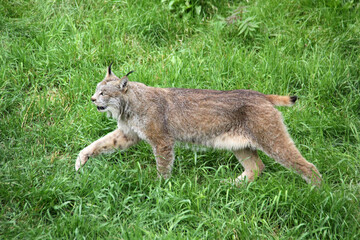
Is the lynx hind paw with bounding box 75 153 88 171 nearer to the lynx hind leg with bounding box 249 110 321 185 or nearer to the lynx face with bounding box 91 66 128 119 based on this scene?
the lynx face with bounding box 91 66 128 119

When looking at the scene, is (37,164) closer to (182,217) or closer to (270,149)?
(182,217)

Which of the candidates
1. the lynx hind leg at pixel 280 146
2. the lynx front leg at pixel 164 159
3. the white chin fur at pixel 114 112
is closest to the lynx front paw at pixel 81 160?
the white chin fur at pixel 114 112

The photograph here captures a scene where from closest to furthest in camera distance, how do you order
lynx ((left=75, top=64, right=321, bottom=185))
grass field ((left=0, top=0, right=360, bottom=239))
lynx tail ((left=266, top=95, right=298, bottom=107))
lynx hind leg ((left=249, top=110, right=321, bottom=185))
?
grass field ((left=0, top=0, right=360, bottom=239)) → lynx hind leg ((left=249, top=110, right=321, bottom=185)) → lynx ((left=75, top=64, right=321, bottom=185)) → lynx tail ((left=266, top=95, right=298, bottom=107))

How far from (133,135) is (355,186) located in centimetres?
251

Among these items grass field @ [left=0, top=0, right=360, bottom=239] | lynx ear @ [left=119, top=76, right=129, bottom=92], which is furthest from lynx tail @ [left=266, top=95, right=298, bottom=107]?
lynx ear @ [left=119, top=76, right=129, bottom=92]

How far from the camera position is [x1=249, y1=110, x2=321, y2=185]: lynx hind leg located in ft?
16.5

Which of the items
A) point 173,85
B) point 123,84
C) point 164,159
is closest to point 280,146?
point 164,159

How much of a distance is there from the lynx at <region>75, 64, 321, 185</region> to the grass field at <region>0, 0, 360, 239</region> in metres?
0.21

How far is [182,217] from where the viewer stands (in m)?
4.50

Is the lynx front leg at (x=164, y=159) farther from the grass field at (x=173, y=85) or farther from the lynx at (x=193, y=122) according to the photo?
the grass field at (x=173, y=85)

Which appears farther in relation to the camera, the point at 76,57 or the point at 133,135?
the point at 76,57

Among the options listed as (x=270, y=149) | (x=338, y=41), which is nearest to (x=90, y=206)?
(x=270, y=149)

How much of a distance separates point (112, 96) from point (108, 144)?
0.58m

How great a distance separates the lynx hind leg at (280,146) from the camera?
16.5ft
